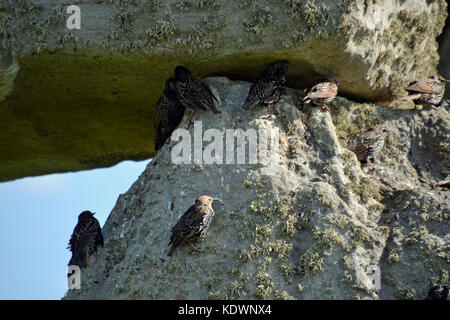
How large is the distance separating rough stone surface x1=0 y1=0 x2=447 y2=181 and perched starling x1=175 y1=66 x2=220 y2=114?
0.95ft

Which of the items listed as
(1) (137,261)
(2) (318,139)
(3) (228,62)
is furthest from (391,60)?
(1) (137,261)

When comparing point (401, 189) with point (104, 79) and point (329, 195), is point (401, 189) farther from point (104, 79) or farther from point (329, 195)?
point (104, 79)

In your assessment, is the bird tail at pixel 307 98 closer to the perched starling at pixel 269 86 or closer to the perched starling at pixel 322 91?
the perched starling at pixel 322 91

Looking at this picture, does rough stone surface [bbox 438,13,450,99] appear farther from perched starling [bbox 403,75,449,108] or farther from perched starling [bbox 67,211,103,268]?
perched starling [bbox 67,211,103,268]

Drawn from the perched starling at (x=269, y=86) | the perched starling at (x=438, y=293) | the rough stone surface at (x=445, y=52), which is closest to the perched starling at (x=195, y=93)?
the perched starling at (x=269, y=86)

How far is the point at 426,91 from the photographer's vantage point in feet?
28.2

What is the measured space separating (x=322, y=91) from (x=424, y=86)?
1.62 metres

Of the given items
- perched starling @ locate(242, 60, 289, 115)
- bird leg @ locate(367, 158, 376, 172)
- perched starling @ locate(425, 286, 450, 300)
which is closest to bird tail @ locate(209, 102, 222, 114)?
perched starling @ locate(242, 60, 289, 115)

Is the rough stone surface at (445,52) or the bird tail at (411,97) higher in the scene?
the rough stone surface at (445,52)

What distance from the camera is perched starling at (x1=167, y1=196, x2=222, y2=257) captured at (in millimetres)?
6883

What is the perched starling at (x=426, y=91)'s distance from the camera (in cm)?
860

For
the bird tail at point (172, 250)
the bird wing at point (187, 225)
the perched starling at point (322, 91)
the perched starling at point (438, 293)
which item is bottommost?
the perched starling at point (438, 293)

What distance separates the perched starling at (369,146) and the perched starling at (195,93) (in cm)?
184

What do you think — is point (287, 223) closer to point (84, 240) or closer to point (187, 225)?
point (187, 225)
